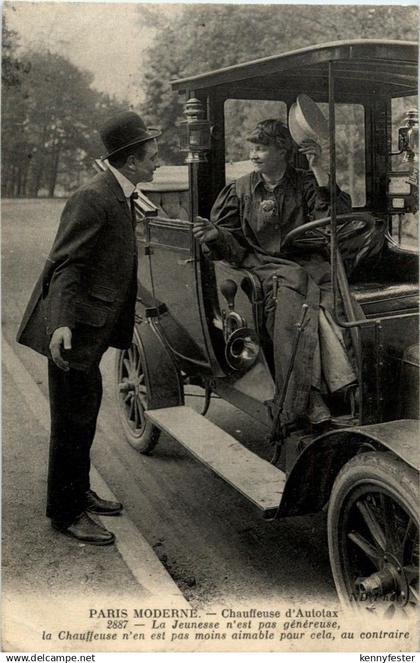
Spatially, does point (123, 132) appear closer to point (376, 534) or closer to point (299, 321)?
point (299, 321)

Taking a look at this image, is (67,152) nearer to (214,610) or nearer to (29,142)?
(29,142)

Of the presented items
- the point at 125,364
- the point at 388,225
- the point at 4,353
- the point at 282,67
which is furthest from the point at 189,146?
the point at 4,353

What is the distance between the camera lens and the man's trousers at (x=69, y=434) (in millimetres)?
3545

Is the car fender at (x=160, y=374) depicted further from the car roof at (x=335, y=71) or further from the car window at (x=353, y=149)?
the car roof at (x=335, y=71)

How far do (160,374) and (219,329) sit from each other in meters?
0.66

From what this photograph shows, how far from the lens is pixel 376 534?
2633 mm

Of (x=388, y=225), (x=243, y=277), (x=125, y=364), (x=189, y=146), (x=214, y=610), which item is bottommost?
(x=214, y=610)

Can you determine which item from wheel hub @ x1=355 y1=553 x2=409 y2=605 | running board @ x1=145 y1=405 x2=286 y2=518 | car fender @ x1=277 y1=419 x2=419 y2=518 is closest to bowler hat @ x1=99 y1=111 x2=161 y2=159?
running board @ x1=145 y1=405 x2=286 y2=518

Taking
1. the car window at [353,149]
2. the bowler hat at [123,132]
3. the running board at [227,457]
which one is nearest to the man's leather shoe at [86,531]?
the running board at [227,457]

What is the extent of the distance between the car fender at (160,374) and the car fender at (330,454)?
4.94 ft

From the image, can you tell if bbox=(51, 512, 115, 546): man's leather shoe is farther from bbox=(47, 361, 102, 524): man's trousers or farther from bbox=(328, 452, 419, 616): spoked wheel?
bbox=(328, 452, 419, 616): spoked wheel

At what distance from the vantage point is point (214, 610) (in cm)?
304

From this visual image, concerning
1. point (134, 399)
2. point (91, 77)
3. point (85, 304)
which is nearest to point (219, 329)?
point (85, 304)

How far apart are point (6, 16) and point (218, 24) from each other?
2.27m
